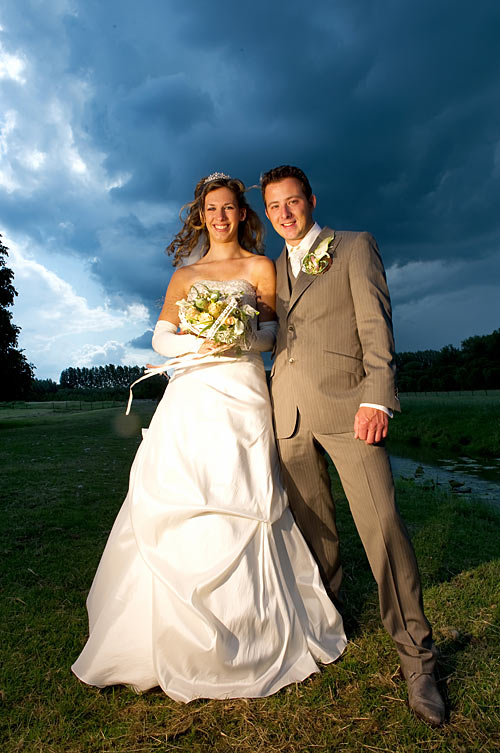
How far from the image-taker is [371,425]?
324 cm

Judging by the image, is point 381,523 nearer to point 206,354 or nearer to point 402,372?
point 206,354

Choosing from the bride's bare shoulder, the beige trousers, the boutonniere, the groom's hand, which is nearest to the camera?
the beige trousers

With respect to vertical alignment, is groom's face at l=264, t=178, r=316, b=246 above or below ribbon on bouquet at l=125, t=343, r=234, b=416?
above

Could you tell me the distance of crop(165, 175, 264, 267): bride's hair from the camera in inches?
182

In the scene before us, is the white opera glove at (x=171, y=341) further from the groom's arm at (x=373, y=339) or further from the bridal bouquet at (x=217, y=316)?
the groom's arm at (x=373, y=339)

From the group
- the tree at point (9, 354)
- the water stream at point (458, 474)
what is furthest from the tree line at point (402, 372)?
the water stream at point (458, 474)

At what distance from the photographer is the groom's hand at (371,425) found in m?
3.23

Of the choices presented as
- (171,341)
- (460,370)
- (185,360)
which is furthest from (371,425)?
(460,370)

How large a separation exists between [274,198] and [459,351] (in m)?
81.0

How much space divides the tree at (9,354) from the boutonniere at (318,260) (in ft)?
96.2

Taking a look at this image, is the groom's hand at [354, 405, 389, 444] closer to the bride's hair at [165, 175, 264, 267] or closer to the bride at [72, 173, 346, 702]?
the bride at [72, 173, 346, 702]

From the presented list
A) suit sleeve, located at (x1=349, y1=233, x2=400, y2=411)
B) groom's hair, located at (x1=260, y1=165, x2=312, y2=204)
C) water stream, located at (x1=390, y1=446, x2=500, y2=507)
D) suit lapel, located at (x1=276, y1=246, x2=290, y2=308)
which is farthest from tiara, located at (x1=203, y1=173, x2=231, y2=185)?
water stream, located at (x1=390, y1=446, x2=500, y2=507)

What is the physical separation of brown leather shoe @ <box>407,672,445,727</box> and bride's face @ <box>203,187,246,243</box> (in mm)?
3736

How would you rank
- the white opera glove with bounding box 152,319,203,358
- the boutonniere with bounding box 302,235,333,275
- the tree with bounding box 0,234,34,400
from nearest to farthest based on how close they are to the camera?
the boutonniere with bounding box 302,235,333,275 → the white opera glove with bounding box 152,319,203,358 → the tree with bounding box 0,234,34,400
